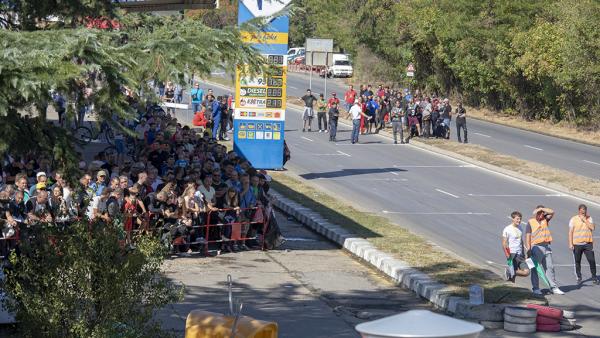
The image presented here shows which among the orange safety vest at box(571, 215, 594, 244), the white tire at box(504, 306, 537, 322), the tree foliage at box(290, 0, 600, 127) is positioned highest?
the tree foliage at box(290, 0, 600, 127)

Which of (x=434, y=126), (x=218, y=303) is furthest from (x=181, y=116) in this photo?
(x=218, y=303)

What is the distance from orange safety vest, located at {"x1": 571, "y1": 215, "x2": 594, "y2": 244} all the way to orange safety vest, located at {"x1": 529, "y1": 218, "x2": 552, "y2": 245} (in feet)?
4.25

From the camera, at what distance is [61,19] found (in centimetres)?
1075

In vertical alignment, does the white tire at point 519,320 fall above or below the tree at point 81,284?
below

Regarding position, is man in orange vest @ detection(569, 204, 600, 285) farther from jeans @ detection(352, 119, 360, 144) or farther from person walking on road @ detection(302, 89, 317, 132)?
person walking on road @ detection(302, 89, 317, 132)

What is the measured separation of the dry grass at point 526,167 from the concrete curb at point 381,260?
1035cm

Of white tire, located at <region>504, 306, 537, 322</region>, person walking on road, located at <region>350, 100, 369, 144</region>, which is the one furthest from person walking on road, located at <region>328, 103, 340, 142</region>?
white tire, located at <region>504, 306, 537, 322</region>

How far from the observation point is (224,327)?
9891 millimetres

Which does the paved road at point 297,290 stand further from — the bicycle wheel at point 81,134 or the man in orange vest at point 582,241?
the man in orange vest at point 582,241

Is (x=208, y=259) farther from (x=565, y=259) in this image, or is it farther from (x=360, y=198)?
(x=360, y=198)

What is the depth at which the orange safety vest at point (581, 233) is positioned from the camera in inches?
797

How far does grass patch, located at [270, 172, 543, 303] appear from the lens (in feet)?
57.1

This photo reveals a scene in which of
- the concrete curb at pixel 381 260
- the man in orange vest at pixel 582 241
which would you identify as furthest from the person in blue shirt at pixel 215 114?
the man in orange vest at pixel 582 241

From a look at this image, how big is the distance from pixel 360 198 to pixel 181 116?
22407 mm
